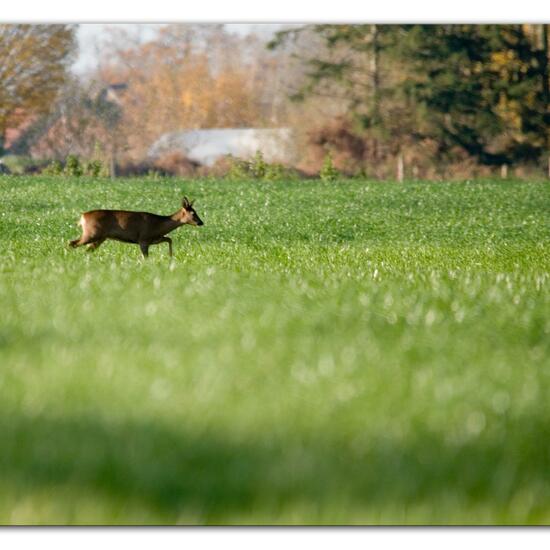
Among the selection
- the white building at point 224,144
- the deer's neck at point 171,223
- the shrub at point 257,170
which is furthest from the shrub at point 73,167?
the shrub at point 257,170

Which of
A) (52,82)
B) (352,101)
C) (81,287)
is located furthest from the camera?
(352,101)

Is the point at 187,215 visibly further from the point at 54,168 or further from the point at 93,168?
the point at 54,168

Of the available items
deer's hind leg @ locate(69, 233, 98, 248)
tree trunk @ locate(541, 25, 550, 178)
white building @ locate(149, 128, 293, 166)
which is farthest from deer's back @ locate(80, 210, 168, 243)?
tree trunk @ locate(541, 25, 550, 178)

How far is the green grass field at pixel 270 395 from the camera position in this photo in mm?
4570

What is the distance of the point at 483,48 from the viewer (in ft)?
38.2

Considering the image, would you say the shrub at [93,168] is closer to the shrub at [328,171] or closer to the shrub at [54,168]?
the shrub at [54,168]

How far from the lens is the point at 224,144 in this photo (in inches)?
488

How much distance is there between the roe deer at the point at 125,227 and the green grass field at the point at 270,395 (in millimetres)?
1171

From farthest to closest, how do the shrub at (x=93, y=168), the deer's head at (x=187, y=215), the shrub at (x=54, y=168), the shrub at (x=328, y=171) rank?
the shrub at (x=328, y=171) < the shrub at (x=93, y=168) < the shrub at (x=54, y=168) < the deer's head at (x=187, y=215)

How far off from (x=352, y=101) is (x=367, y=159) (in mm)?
955

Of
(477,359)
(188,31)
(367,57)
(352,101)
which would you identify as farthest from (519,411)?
(352,101)

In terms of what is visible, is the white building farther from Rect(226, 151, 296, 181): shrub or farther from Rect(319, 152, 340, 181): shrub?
Rect(319, 152, 340, 181): shrub

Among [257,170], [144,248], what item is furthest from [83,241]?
[257,170]

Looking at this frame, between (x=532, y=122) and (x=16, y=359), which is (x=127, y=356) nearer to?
(x=16, y=359)
